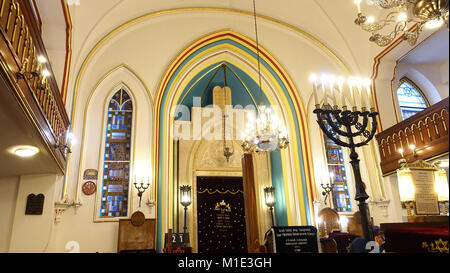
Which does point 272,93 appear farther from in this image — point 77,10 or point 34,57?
Answer: point 34,57

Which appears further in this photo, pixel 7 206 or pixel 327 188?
pixel 327 188

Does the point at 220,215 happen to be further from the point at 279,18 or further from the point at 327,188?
the point at 279,18

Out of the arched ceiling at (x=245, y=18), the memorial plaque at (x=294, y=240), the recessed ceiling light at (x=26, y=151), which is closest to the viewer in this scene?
the memorial plaque at (x=294, y=240)

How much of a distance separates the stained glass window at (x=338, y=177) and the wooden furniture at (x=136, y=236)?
5.23 m

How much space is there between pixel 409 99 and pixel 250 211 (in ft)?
26.4

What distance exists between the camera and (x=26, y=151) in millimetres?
4980

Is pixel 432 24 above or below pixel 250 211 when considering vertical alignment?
above

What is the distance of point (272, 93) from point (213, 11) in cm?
321

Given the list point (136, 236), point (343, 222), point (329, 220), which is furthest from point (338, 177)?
point (136, 236)

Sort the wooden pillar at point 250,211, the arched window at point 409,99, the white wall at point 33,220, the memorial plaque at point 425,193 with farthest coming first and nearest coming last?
the arched window at point 409,99, the white wall at point 33,220, the wooden pillar at point 250,211, the memorial plaque at point 425,193

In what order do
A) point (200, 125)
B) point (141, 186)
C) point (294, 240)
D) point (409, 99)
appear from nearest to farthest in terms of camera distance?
point (294, 240)
point (141, 186)
point (409, 99)
point (200, 125)

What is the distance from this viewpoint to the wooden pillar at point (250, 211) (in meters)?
3.54

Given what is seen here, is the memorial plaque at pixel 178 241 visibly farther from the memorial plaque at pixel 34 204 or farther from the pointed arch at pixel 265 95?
the memorial plaque at pixel 34 204

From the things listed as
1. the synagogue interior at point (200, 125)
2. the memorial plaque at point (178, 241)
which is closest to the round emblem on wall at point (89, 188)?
the synagogue interior at point (200, 125)
